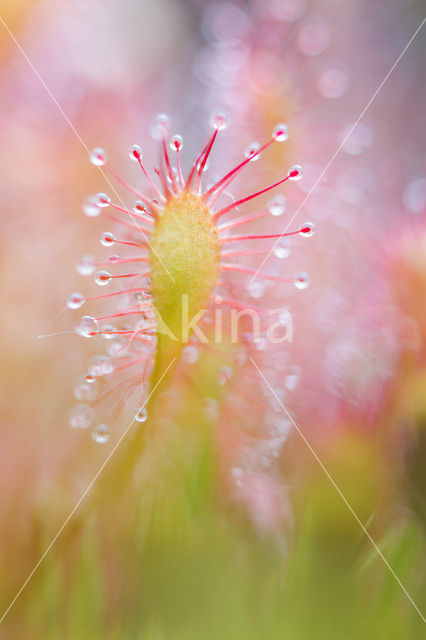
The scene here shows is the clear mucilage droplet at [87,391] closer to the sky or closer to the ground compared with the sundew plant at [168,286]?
closer to the ground

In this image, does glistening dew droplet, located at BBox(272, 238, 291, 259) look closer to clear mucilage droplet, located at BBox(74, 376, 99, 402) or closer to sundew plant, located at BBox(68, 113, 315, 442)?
sundew plant, located at BBox(68, 113, 315, 442)

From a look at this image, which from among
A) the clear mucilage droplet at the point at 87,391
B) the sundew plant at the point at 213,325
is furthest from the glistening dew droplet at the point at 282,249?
the clear mucilage droplet at the point at 87,391

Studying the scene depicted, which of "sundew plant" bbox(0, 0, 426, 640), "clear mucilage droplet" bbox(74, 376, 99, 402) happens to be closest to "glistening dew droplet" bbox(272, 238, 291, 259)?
"sundew plant" bbox(0, 0, 426, 640)

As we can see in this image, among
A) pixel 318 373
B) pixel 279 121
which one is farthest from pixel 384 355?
pixel 279 121

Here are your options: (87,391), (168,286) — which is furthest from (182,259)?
(87,391)

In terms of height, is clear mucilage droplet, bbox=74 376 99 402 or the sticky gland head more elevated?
the sticky gland head

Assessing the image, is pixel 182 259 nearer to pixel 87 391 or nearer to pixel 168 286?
pixel 168 286

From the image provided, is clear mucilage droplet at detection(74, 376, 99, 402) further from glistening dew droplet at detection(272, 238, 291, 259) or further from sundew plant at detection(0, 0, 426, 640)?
glistening dew droplet at detection(272, 238, 291, 259)

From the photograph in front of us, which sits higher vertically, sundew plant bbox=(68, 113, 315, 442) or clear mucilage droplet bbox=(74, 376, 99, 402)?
sundew plant bbox=(68, 113, 315, 442)

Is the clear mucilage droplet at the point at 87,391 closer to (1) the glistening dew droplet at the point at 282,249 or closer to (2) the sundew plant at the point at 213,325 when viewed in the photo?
(2) the sundew plant at the point at 213,325
